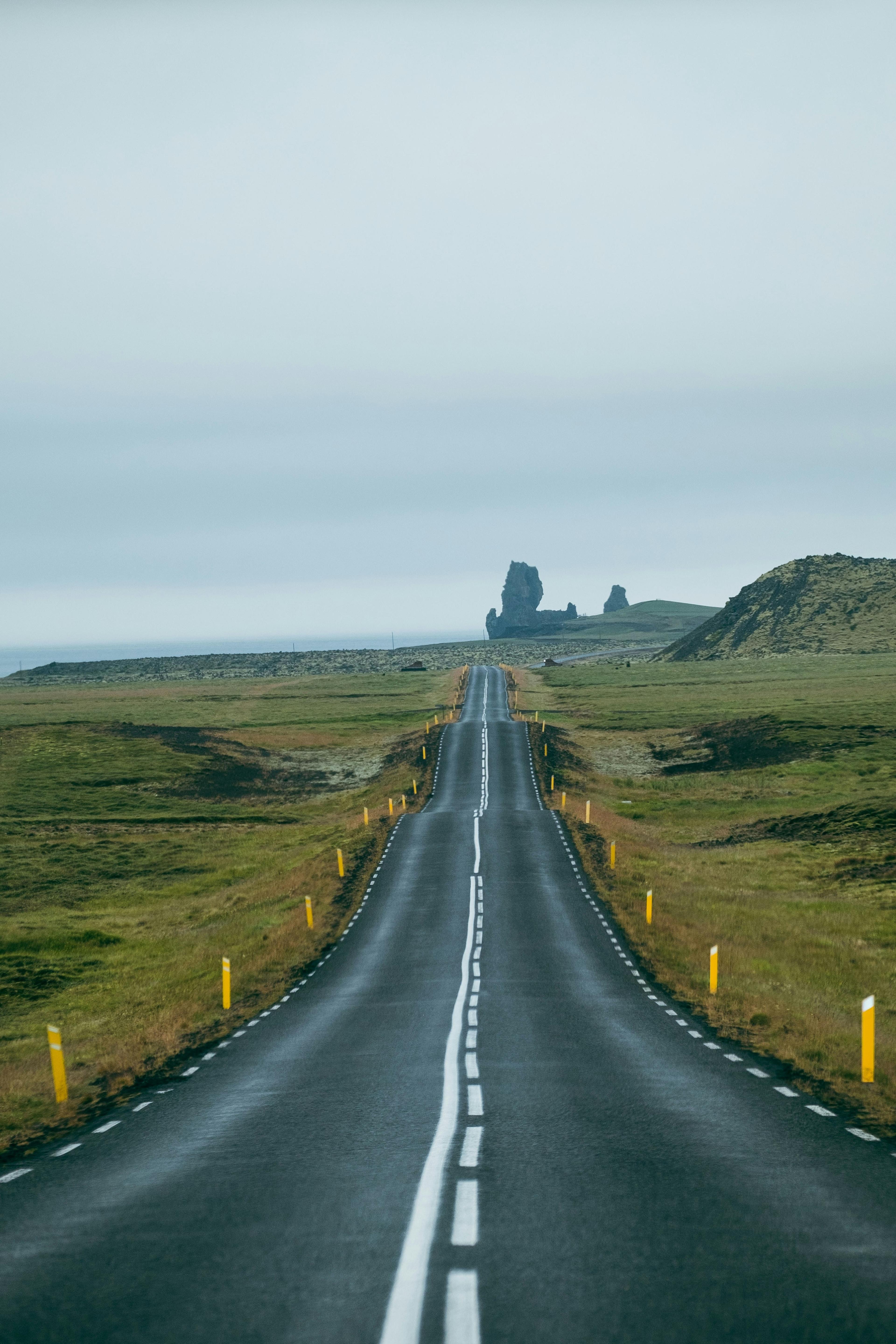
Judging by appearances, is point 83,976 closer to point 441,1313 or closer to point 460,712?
point 441,1313

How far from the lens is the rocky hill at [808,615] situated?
156 metres

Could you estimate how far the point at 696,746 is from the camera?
75750 millimetres

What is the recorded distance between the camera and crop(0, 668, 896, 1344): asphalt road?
712cm

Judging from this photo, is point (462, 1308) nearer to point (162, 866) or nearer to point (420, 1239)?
point (420, 1239)

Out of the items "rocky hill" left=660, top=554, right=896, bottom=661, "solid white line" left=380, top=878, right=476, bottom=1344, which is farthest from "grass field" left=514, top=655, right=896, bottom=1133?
"rocky hill" left=660, top=554, right=896, bottom=661

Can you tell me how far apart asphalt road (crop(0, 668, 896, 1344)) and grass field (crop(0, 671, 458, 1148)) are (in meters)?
3.43

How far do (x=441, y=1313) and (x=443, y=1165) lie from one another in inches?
139

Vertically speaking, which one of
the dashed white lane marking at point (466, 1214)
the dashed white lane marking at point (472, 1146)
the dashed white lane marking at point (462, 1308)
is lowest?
the dashed white lane marking at point (472, 1146)

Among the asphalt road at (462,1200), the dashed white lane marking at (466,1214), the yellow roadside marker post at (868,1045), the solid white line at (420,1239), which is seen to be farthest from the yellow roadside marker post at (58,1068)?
the yellow roadside marker post at (868,1045)

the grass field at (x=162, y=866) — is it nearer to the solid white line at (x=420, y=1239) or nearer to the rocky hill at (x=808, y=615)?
the solid white line at (x=420, y=1239)

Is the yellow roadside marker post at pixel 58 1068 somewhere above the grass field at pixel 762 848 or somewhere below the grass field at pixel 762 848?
above

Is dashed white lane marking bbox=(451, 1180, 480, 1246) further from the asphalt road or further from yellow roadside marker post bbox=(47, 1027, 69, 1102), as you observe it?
yellow roadside marker post bbox=(47, 1027, 69, 1102)

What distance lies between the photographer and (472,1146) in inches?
439

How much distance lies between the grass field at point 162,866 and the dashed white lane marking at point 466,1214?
280 inches
